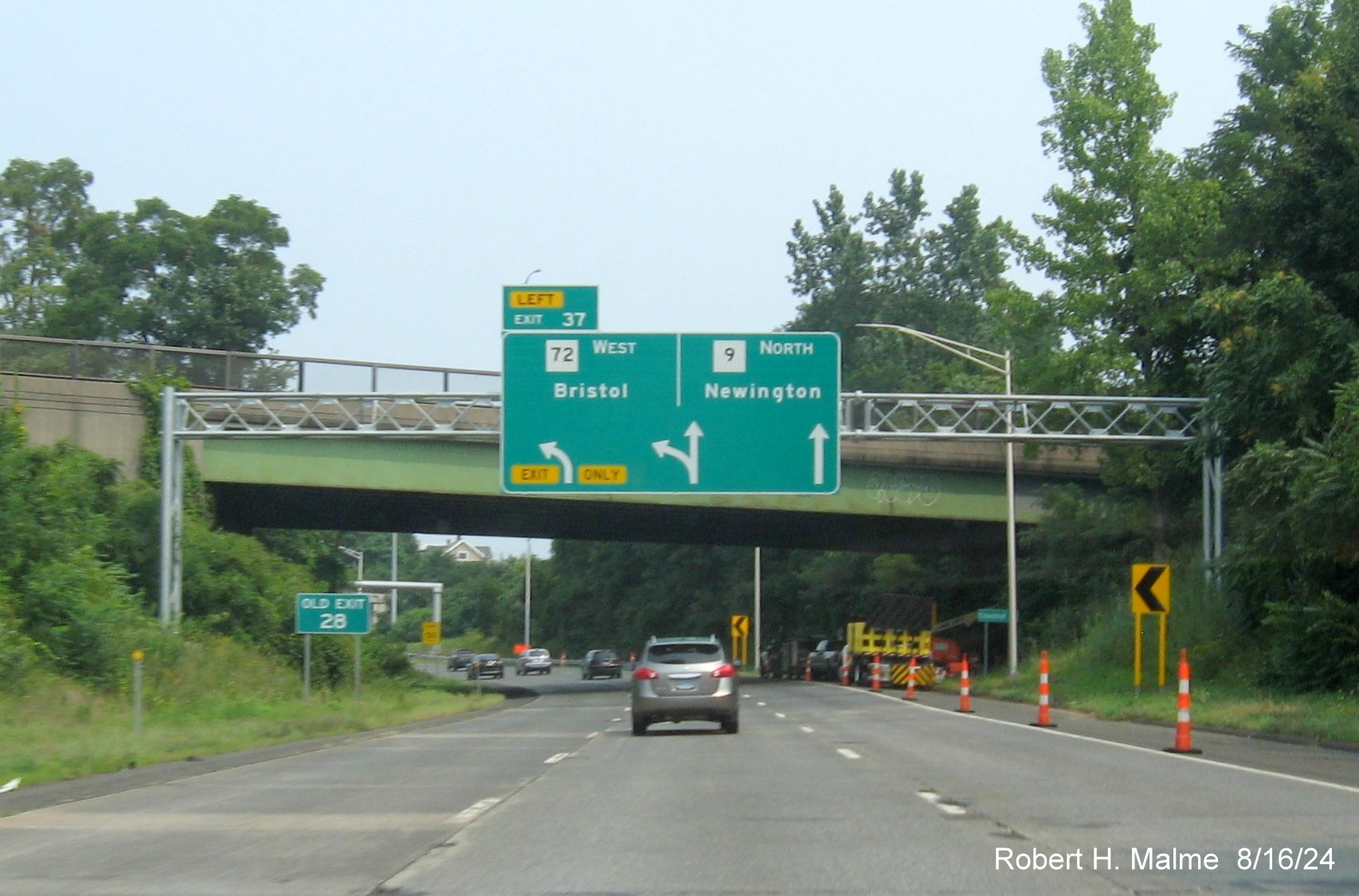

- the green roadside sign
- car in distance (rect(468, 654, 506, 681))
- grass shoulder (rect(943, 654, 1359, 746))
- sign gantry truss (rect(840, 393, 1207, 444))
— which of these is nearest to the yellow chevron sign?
grass shoulder (rect(943, 654, 1359, 746))

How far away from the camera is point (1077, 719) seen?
28281 millimetres

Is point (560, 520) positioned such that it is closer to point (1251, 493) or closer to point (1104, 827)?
point (1251, 493)

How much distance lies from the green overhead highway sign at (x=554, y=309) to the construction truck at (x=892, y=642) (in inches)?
789

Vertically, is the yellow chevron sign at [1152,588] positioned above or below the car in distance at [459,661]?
above

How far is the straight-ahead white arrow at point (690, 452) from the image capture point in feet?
90.4

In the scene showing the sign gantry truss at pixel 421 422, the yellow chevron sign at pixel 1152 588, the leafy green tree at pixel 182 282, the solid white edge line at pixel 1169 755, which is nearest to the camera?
the solid white edge line at pixel 1169 755

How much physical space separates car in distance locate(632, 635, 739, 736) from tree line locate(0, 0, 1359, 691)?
10.8 m

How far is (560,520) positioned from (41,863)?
129 ft

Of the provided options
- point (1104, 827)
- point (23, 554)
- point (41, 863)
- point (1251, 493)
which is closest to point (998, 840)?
point (1104, 827)

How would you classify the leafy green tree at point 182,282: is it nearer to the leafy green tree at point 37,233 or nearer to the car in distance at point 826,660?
the leafy green tree at point 37,233

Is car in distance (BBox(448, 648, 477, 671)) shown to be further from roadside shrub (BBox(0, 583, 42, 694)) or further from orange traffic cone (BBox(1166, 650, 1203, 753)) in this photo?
orange traffic cone (BBox(1166, 650, 1203, 753))

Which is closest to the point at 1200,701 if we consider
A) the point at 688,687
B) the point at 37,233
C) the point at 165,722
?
the point at 688,687

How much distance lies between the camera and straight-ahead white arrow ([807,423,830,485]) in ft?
91.3

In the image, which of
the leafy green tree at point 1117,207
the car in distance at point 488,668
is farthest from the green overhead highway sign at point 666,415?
the car in distance at point 488,668
